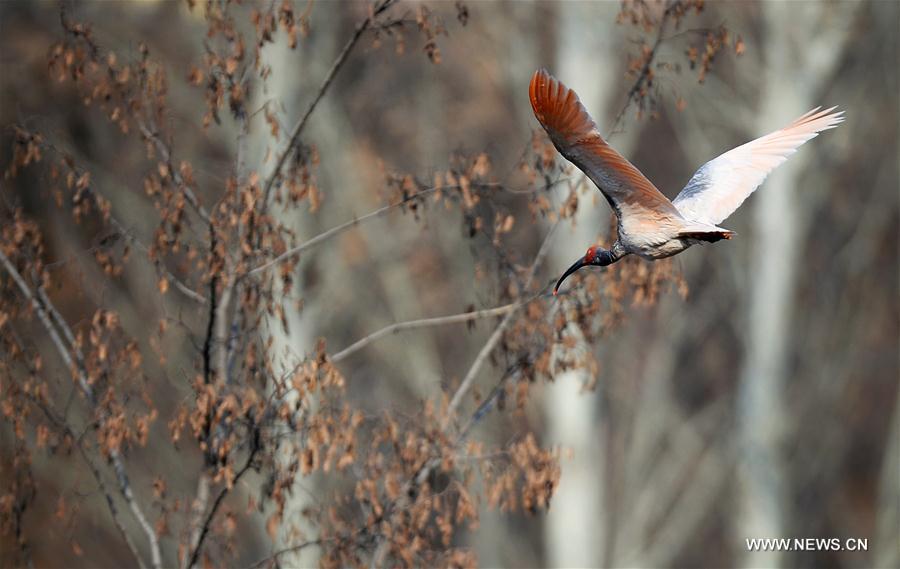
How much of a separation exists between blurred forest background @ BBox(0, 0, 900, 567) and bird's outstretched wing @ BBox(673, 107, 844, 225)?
0.43 metres

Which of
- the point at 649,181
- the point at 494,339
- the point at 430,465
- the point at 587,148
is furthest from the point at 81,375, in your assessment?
the point at 649,181

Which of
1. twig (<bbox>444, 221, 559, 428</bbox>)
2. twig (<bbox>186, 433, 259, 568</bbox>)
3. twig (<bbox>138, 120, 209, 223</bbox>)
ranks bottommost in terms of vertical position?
twig (<bbox>186, 433, 259, 568</bbox>)

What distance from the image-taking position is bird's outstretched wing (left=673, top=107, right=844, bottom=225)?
7547 mm

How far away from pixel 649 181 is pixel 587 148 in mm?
373

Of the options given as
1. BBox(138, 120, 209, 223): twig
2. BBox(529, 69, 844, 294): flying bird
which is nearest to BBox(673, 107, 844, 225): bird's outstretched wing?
BBox(529, 69, 844, 294): flying bird

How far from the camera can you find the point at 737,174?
7.65 meters

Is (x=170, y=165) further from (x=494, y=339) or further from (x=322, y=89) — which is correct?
(x=494, y=339)

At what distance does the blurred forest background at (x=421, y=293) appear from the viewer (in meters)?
7.40

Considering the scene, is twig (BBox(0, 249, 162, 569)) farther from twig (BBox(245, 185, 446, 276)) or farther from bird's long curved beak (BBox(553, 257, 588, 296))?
bird's long curved beak (BBox(553, 257, 588, 296))

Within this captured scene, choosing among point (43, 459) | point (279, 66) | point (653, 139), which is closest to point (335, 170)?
point (279, 66)

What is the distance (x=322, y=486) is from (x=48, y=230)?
487 cm

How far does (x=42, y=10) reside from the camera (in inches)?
696

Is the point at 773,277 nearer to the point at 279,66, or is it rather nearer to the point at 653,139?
the point at 279,66

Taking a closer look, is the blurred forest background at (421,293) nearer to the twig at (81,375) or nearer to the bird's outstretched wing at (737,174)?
the twig at (81,375)
